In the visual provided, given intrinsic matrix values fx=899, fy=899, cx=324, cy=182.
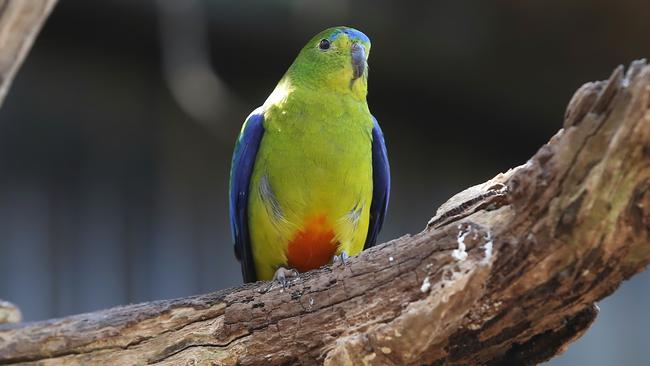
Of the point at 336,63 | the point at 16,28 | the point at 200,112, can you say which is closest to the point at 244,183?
the point at 336,63

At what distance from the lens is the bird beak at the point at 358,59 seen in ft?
16.0

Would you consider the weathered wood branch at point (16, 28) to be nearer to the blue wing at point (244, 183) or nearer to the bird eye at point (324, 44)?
the blue wing at point (244, 183)

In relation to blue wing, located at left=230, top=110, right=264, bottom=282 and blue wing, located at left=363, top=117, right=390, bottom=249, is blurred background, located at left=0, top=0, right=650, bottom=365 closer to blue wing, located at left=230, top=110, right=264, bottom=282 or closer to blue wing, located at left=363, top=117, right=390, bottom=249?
blue wing, located at left=230, top=110, right=264, bottom=282

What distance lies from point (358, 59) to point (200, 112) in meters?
1.85

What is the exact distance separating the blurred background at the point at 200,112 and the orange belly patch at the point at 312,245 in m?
1.95

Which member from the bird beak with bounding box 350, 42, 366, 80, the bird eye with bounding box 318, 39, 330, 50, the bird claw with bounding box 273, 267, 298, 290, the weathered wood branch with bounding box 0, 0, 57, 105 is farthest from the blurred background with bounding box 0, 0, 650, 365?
the weathered wood branch with bounding box 0, 0, 57, 105

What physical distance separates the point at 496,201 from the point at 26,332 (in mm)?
1838

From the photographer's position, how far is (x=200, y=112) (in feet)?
21.0

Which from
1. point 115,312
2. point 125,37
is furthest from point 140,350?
point 125,37

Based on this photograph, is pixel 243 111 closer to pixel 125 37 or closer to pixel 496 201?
pixel 125 37

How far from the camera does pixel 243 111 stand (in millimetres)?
6676

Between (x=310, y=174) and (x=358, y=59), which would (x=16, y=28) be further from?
(x=358, y=59)

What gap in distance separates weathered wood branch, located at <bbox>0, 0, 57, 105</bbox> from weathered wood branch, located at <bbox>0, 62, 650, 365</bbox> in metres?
1.00

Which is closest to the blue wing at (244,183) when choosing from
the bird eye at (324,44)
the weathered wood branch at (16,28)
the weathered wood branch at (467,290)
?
the bird eye at (324,44)
